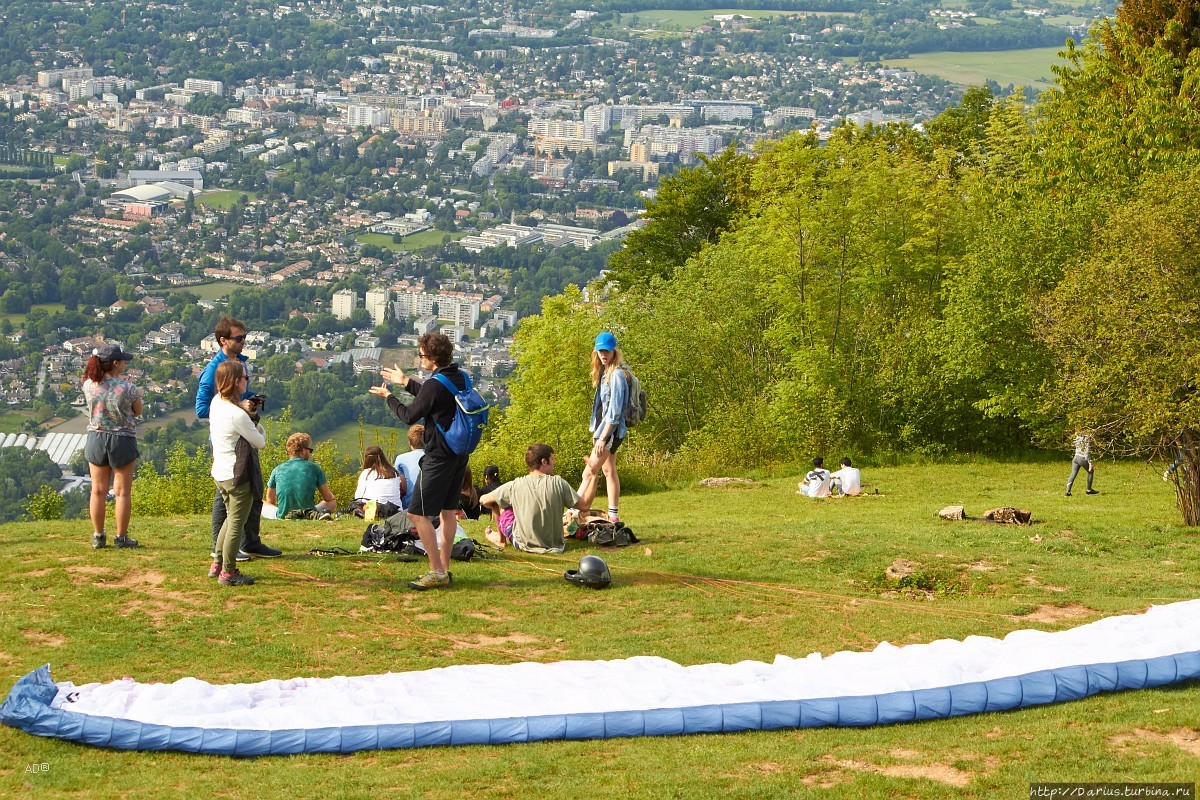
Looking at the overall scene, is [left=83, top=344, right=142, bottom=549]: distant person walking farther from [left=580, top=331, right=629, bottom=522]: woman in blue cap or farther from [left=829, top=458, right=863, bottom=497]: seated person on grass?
[left=829, top=458, right=863, bottom=497]: seated person on grass

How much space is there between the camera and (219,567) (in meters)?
12.3

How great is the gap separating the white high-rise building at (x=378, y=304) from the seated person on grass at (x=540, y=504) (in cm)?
12006

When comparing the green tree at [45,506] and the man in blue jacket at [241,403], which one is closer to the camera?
the man in blue jacket at [241,403]

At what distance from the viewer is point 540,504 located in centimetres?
1406

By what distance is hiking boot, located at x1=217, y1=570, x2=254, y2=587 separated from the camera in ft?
39.7

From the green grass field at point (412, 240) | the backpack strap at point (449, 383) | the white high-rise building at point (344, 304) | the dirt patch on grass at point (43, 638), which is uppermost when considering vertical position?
the green grass field at point (412, 240)

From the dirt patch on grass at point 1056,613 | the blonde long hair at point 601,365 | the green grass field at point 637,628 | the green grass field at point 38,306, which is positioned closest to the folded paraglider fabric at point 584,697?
the green grass field at point 637,628

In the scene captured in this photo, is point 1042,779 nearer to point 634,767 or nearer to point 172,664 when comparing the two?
point 634,767

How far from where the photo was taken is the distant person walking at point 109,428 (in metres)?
12.9

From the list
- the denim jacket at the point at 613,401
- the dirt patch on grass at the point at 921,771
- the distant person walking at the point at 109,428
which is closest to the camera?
the dirt patch on grass at the point at 921,771

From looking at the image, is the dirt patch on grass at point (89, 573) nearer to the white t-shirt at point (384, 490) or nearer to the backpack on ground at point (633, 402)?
the white t-shirt at point (384, 490)

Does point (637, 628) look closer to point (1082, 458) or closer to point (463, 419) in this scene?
point (463, 419)

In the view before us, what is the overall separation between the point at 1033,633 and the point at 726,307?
3033cm

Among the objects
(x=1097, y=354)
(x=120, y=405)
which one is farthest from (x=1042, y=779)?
(x=1097, y=354)
